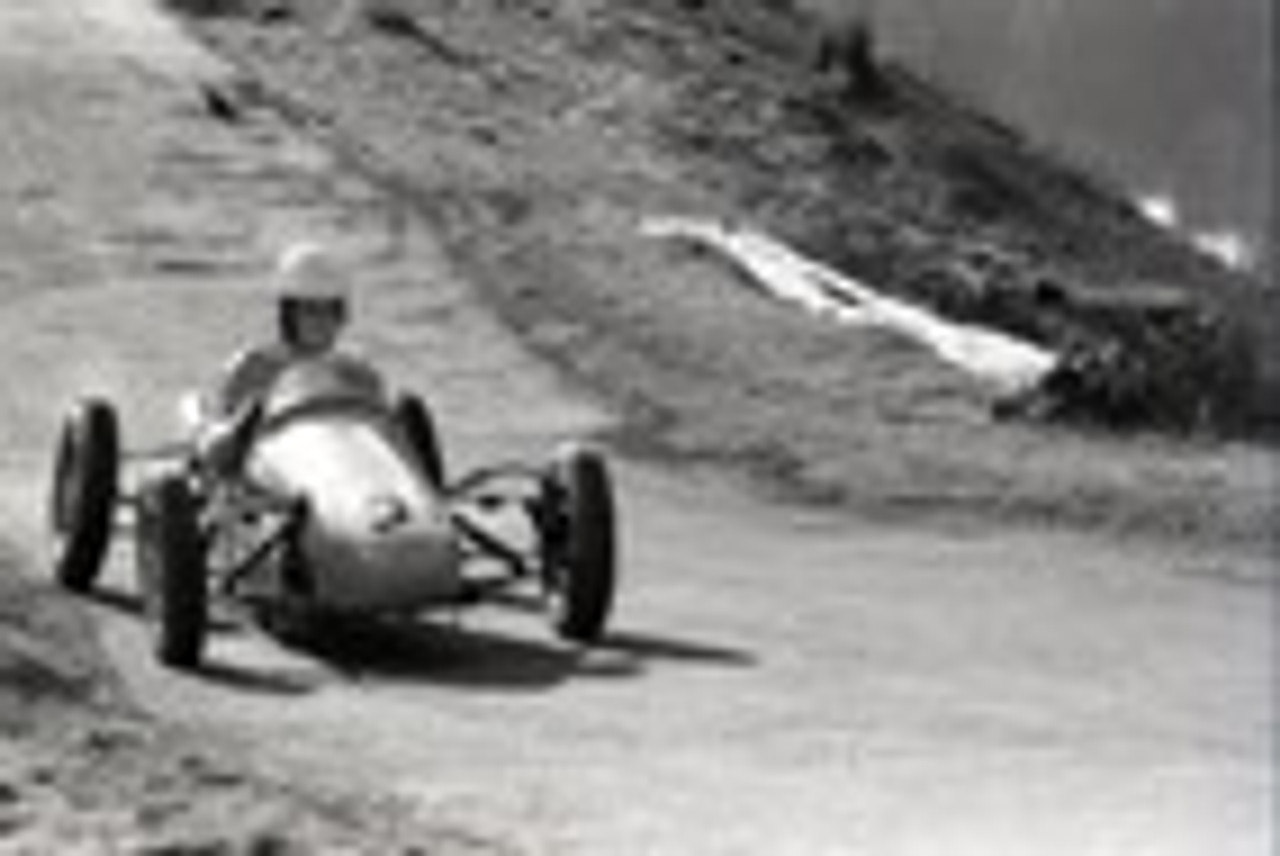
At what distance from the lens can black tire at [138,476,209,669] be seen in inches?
484

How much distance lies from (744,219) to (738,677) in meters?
15.8

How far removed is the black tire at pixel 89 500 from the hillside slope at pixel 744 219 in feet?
17.5

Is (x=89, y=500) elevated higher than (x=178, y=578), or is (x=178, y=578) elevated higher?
(x=89, y=500)

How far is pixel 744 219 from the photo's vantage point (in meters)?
28.1

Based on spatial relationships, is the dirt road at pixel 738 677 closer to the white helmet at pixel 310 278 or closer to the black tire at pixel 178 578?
the black tire at pixel 178 578

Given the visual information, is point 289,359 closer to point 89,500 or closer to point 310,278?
point 310,278

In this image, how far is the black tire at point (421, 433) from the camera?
14.4 meters

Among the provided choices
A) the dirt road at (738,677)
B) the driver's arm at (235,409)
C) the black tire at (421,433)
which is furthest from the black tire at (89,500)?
the black tire at (421,433)

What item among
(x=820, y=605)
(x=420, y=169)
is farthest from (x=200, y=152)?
(x=820, y=605)

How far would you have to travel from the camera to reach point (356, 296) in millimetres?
24234

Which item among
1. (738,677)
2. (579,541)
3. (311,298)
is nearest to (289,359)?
(311,298)

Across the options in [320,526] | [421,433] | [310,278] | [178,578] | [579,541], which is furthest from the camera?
[421,433]

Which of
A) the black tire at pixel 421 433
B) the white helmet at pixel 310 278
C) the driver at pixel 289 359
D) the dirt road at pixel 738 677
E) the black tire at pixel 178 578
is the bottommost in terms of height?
the dirt road at pixel 738 677

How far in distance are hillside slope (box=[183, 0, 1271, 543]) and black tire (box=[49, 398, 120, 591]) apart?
5.32m
